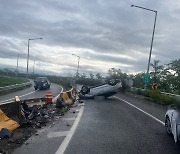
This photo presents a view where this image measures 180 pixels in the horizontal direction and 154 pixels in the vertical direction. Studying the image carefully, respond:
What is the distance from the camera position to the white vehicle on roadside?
8711 mm

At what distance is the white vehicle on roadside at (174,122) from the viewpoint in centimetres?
871

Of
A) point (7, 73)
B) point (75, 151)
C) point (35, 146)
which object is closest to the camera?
point (75, 151)

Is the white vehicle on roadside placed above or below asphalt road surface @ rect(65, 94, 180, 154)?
above

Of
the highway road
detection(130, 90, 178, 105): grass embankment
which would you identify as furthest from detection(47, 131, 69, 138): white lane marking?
detection(130, 90, 178, 105): grass embankment

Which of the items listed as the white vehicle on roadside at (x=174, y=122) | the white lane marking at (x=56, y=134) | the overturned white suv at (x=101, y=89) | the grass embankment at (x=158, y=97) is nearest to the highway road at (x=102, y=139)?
the white lane marking at (x=56, y=134)

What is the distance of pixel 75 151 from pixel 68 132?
2.69m

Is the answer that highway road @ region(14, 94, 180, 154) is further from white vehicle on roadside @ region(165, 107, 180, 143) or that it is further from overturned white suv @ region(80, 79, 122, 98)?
overturned white suv @ region(80, 79, 122, 98)

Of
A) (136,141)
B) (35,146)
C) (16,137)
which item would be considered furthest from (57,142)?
(136,141)

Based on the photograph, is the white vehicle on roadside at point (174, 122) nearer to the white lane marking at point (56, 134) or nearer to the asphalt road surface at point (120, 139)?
the asphalt road surface at point (120, 139)

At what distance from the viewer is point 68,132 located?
10.7 m

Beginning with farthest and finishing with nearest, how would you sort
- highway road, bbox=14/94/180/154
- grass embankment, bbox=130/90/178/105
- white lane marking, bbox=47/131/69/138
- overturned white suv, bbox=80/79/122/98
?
1. overturned white suv, bbox=80/79/122/98
2. grass embankment, bbox=130/90/178/105
3. white lane marking, bbox=47/131/69/138
4. highway road, bbox=14/94/180/154

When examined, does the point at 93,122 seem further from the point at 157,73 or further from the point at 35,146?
the point at 157,73

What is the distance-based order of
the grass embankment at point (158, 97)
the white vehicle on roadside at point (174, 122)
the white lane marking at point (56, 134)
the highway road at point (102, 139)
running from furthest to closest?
the grass embankment at point (158, 97) < the white lane marking at point (56, 134) < the white vehicle on roadside at point (174, 122) < the highway road at point (102, 139)

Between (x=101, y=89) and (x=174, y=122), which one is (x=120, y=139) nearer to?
(x=174, y=122)
